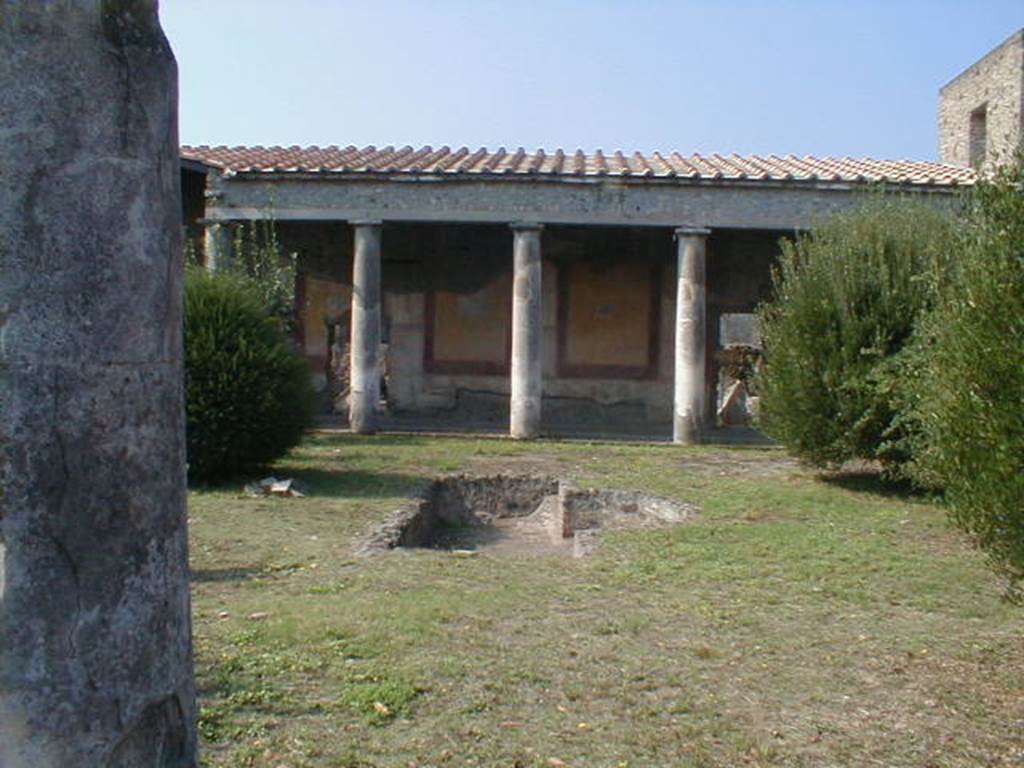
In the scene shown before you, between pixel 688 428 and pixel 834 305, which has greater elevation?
pixel 834 305

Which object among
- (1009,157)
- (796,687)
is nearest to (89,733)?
(796,687)

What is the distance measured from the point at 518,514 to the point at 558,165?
6271 millimetres

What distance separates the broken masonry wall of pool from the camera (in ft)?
30.6

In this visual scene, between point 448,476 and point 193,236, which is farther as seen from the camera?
point 193,236

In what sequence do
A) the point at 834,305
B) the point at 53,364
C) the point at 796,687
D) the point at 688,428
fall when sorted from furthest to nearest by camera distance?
the point at 688,428 < the point at 834,305 < the point at 796,687 < the point at 53,364

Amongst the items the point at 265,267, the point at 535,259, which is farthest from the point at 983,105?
the point at 265,267

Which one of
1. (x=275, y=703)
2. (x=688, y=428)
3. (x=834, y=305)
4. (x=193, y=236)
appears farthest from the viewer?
(x=193, y=236)

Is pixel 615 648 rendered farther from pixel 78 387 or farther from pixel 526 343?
pixel 526 343

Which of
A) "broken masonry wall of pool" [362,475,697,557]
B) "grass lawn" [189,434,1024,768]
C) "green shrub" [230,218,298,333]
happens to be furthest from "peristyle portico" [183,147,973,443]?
"grass lawn" [189,434,1024,768]

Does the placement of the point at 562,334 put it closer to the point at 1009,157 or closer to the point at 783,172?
the point at 783,172

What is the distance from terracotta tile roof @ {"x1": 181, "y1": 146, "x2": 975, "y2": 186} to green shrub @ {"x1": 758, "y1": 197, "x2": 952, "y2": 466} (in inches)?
128

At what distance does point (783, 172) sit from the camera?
14797mm

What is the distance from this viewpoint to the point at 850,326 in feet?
34.4

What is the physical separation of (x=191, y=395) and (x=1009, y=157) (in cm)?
725
